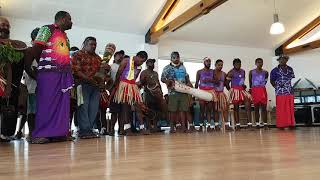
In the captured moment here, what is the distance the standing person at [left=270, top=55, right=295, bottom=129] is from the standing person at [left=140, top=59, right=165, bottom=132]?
210cm

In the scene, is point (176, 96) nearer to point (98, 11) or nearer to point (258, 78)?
point (258, 78)

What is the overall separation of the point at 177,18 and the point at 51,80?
5267 millimetres

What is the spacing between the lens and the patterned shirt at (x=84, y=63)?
3872 mm

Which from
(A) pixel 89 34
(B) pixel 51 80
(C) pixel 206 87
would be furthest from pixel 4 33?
(A) pixel 89 34

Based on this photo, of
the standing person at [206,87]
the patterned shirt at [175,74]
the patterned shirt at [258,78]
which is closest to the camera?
the patterned shirt at [175,74]

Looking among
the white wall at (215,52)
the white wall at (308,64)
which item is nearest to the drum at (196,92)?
the white wall at (215,52)

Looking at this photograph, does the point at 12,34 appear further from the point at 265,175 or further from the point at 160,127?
the point at 265,175

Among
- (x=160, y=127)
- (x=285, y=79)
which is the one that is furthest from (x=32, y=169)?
(x=285, y=79)

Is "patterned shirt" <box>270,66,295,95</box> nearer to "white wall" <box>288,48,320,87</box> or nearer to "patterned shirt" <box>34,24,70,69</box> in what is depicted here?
"patterned shirt" <box>34,24,70,69</box>

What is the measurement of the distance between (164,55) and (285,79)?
4.01 metres

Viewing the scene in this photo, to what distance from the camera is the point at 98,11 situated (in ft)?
25.9

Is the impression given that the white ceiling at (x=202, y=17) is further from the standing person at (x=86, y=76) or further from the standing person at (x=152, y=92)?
the standing person at (x=86, y=76)

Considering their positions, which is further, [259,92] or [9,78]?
[259,92]

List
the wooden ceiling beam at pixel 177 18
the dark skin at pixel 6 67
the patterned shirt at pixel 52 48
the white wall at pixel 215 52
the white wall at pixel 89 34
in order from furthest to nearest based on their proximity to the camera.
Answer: the white wall at pixel 215 52 < the white wall at pixel 89 34 < the wooden ceiling beam at pixel 177 18 < the patterned shirt at pixel 52 48 < the dark skin at pixel 6 67
